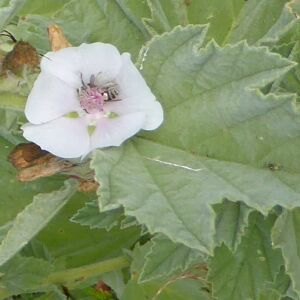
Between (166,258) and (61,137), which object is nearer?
(61,137)

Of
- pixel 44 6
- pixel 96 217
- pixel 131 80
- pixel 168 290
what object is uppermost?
pixel 131 80

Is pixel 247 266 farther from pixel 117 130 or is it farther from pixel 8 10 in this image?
pixel 8 10

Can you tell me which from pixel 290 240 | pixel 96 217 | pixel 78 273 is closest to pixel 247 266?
pixel 290 240

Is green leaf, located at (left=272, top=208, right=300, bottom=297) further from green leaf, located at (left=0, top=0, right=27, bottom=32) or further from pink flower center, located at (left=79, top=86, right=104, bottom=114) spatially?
green leaf, located at (left=0, top=0, right=27, bottom=32)

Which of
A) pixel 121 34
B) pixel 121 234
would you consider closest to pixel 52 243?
pixel 121 234

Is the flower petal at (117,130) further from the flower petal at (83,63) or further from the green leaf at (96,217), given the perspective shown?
the green leaf at (96,217)

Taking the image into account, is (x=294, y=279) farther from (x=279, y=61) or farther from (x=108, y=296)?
(x=108, y=296)

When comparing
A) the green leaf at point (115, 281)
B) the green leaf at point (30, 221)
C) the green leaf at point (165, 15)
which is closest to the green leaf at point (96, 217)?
the green leaf at point (30, 221)
